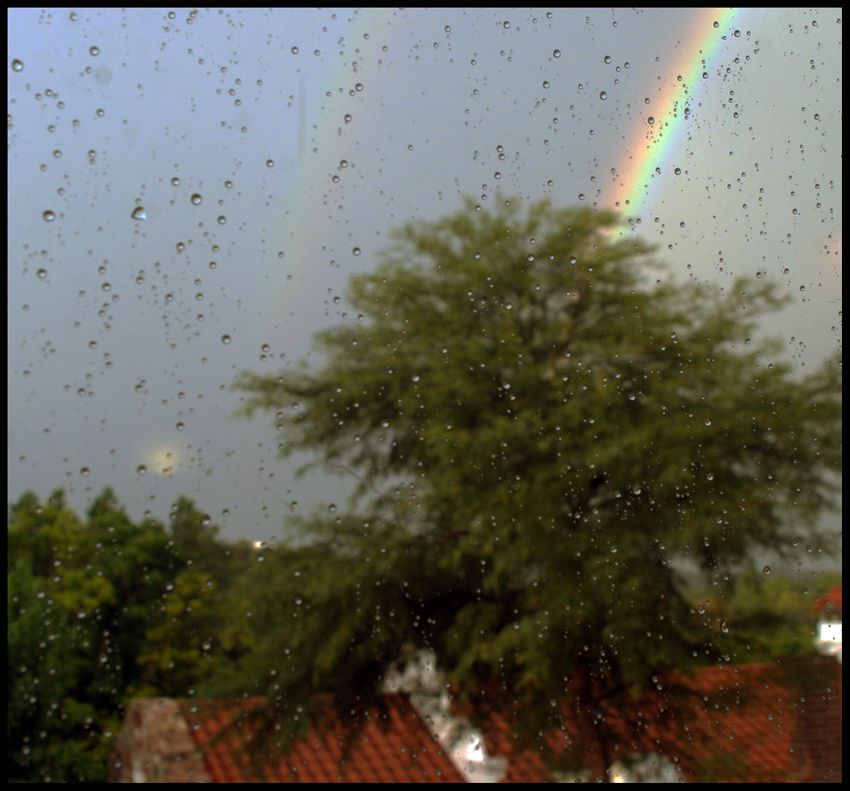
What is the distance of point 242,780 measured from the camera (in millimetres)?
1232

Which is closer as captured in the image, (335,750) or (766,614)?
(335,750)

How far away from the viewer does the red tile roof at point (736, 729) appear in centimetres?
138

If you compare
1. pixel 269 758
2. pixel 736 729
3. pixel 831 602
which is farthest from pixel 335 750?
pixel 831 602

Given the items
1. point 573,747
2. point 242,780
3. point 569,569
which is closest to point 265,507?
point 242,780

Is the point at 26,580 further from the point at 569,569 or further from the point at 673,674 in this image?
the point at 673,674

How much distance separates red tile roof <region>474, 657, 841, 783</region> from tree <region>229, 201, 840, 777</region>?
0.04 metres

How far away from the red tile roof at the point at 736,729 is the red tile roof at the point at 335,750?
0.32ft

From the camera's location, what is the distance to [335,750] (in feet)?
4.24

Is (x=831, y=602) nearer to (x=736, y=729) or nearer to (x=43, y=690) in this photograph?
(x=736, y=729)

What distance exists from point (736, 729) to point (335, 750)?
64cm

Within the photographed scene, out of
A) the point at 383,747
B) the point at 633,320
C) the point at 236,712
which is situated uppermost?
the point at 633,320

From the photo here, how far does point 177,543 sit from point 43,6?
748 mm

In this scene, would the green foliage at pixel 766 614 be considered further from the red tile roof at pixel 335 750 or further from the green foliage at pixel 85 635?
the green foliage at pixel 85 635

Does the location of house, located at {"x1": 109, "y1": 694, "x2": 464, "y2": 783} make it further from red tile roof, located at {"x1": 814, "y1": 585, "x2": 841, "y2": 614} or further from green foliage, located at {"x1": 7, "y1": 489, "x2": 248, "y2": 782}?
red tile roof, located at {"x1": 814, "y1": 585, "x2": 841, "y2": 614}
